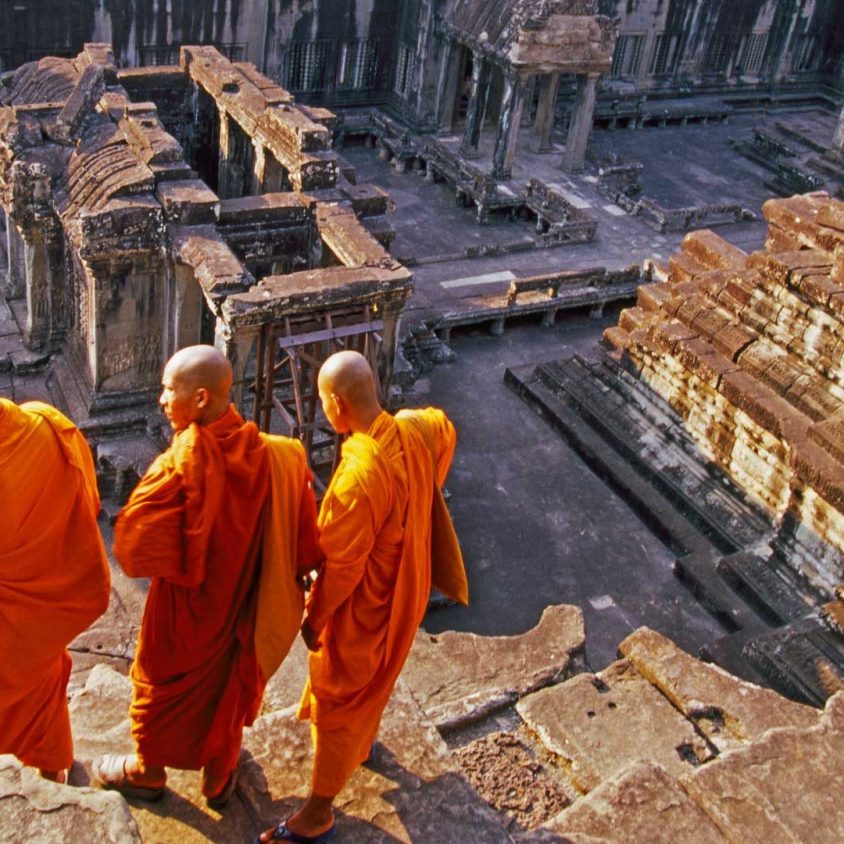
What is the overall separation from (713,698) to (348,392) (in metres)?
3.91

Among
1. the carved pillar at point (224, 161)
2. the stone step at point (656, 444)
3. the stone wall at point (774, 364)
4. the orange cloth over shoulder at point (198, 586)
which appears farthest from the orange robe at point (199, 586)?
the carved pillar at point (224, 161)

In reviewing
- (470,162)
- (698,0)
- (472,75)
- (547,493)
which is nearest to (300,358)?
(547,493)

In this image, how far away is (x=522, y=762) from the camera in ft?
22.0

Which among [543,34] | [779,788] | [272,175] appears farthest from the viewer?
[543,34]

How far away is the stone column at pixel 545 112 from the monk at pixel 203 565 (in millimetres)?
20993

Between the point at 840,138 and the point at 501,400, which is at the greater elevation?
the point at 840,138

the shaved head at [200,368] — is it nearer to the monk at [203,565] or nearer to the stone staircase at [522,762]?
the monk at [203,565]

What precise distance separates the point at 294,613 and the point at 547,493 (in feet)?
25.2

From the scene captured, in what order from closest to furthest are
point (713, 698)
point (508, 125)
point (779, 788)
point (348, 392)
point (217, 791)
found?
point (348, 392), point (217, 791), point (779, 788), point (713, 698), point (508, 125)

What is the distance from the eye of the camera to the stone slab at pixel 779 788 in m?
5.61

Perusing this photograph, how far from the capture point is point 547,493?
41.5 ft

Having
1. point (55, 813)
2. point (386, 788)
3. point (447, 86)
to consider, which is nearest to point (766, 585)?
point (386, 788)

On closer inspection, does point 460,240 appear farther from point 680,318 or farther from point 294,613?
point 294,613

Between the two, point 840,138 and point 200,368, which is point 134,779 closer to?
point 200,368
